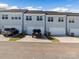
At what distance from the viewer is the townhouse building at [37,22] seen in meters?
47.9

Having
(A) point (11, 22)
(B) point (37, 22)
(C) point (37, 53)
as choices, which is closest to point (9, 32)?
(A) point (11, 22)

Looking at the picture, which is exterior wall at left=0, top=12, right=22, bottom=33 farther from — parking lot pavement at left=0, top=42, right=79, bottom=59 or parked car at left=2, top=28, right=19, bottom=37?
parking lot pavement at left=0, top=42, right=79, bottom=59

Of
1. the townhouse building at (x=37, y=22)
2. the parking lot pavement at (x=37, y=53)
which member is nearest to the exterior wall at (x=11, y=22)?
the townhouse building at (x=37, y=22)

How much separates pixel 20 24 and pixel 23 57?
33.5 meters

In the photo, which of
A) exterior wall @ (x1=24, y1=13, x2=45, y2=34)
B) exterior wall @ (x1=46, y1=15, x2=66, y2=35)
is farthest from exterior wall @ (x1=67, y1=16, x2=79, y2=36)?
exterior wall @ (x1=24, y1=13, x2=45, y2=34)

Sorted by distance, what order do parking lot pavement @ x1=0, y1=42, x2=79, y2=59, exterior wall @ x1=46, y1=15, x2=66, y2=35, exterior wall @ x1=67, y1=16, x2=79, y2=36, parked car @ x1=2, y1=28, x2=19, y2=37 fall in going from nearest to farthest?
parking lot pavement @ x1=0, y1=42, x2=79, y2=59 < parked car @ x1=2, y1=28, x2=19, y2=37 < exterior wall @ x1=46, y1=15, x2=66, y2=35 < exterior wall @ x1=67, y1=16, x2=79, y2=36

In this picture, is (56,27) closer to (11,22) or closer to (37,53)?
(11,22)

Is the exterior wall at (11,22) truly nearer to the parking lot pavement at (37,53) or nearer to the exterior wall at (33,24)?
the exterior wall at (33,24)

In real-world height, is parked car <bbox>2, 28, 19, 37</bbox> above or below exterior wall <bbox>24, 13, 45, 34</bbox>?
below

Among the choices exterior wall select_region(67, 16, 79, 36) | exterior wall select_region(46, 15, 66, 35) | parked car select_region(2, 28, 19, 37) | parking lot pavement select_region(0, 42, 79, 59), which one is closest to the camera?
parking lot pavement select_region(0, 42, 79, 59)

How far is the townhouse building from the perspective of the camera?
47.9 m

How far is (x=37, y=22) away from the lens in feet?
158

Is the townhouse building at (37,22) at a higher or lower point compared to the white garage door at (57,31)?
higher

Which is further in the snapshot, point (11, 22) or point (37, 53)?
point (11, 22)
